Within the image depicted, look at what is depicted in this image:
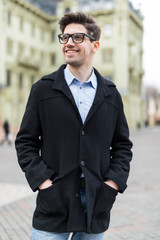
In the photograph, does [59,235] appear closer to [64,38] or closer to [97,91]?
[97,91]

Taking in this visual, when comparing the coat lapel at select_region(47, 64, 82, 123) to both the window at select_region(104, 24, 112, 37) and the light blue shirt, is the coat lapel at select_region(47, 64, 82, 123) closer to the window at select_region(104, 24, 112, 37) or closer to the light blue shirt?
the light blue shirt

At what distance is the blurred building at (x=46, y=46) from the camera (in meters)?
42.8

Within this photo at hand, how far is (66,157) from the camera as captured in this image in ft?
8.33

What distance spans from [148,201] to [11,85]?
1463 inches

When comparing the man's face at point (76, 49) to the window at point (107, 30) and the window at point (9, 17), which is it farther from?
the window at point (107, 30)

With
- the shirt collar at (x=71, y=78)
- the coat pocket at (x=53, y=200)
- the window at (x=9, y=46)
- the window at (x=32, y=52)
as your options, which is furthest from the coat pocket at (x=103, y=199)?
the window at (x=32, y=52)

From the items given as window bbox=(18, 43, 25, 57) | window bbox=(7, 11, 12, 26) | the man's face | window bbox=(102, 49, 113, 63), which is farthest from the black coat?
window bbox=(102, 49, 113, 63)

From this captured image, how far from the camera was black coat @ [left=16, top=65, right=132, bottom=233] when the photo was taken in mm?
2508

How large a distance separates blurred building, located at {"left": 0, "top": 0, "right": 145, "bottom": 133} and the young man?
39082 mm

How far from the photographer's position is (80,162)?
253 cm

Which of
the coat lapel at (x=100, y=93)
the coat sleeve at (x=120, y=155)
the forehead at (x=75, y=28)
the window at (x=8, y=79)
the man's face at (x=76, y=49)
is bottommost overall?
the window at (x=8, y=79)

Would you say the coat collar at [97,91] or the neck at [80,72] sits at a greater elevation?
the neck at [80,72]

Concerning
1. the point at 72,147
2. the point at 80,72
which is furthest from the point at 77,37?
the point at 72,147

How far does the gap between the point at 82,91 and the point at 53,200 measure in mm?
754
